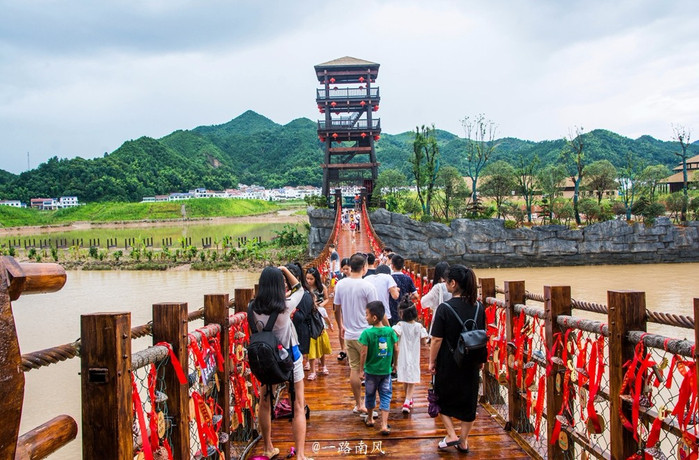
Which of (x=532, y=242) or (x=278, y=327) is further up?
(x=278, y=327)

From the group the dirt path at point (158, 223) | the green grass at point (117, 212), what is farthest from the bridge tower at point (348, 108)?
the green grass at point (117, 212)

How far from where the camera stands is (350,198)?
115 feet

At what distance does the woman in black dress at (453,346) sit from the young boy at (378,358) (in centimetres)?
51

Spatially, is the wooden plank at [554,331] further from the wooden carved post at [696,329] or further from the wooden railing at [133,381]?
the wooden railing at [133,381]

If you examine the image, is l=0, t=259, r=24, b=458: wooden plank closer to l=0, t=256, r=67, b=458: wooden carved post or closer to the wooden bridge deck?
l=0, t=256, r=67, b=458: wooden carved post

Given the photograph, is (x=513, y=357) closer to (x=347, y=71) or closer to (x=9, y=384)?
(x=9, y=384)

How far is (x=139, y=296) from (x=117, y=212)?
44136 mm

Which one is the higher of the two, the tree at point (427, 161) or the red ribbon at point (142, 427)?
the tree at point (427, 161)

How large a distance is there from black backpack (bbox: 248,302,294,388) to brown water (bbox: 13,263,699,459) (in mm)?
4629

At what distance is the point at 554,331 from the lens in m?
2.90

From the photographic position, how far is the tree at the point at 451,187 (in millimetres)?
26734

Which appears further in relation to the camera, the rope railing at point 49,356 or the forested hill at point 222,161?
the forested hill at point 222,161

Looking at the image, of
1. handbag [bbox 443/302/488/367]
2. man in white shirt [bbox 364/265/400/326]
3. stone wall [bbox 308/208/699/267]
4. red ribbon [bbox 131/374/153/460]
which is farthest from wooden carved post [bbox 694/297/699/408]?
stone wall [bbox 308/208/699/267]

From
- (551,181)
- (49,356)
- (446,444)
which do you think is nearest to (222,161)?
(551,181)
